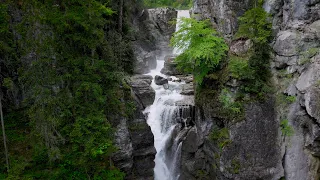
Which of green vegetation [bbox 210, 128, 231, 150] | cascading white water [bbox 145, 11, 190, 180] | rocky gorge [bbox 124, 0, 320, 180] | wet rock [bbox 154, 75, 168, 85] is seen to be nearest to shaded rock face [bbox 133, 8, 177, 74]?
wet rock [bbox 154, 75, 168, 85]

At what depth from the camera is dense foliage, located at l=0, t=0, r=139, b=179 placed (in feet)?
31.3

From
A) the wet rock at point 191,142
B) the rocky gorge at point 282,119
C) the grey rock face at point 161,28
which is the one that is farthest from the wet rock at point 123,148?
the grey rock face at point 161,28

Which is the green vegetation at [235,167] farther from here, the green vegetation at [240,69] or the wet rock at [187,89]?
the wet rock at [187,89]

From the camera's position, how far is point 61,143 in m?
11.0

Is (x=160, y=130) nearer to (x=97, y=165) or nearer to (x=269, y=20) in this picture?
(x=97, y=165)

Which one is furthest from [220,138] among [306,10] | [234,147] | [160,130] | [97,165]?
[306,10]

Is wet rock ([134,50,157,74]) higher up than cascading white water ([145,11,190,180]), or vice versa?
wet rock ([134,50,157,74])

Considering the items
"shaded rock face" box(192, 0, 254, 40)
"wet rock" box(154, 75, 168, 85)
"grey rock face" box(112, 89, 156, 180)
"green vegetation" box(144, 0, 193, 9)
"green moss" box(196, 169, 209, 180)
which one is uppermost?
"green vegetation" box(144, 0, 193, 9)

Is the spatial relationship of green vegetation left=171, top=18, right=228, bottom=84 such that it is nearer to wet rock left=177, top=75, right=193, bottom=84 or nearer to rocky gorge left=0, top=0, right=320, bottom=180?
rocky gorge left=0, top=0, right=320, bottom=180

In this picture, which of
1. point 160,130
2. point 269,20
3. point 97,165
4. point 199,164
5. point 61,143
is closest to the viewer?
point 61,143

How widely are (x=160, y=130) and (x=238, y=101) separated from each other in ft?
20.1

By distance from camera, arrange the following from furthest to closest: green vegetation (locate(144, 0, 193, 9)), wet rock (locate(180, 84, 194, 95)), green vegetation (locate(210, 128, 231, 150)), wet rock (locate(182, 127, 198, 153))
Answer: green vegetation (locate(144, 0, 193, 9)) < wet rock (locate(180, 84, 194, 95)) < wet rock (locate(182, 127, 198, 153)) < green vegetation (locate(210, 128, 231, 150))

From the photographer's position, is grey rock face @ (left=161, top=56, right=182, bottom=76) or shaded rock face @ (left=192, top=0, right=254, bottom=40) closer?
shaded rock face @ (left=192, top=0, right=254, bottom=40)

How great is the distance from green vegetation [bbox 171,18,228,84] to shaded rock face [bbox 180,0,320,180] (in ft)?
6.06
